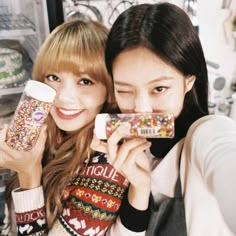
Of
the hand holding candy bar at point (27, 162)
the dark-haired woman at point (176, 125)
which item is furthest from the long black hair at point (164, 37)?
the hand holding candy bar at point (27, 162)

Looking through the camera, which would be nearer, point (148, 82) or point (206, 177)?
point (206, 177)

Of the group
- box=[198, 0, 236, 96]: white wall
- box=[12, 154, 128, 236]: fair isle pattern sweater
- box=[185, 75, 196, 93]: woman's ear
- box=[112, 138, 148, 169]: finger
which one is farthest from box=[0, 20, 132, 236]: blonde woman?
box=[198, 0, 236, 96]: white wall

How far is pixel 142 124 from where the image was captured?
0.58 m

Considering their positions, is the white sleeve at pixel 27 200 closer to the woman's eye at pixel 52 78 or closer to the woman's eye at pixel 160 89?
the woman's eye at pixel 52 78

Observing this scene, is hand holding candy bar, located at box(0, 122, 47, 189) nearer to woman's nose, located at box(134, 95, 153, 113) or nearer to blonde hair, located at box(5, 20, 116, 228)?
blonde hair, located at box(5, 20, 116, 228)

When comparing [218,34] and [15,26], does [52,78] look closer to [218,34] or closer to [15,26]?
[15,26]

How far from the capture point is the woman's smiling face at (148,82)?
24.9 inches

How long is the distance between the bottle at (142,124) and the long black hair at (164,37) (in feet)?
0.45

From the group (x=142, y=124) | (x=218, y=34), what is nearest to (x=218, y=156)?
(x=142, y=124)

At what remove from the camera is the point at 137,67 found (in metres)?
0.64

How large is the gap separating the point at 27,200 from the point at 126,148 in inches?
15.6

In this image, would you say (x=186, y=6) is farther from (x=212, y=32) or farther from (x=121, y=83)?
(x=121, y=83)

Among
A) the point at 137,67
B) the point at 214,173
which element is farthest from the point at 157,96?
the point at 214,173

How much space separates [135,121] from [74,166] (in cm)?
34
